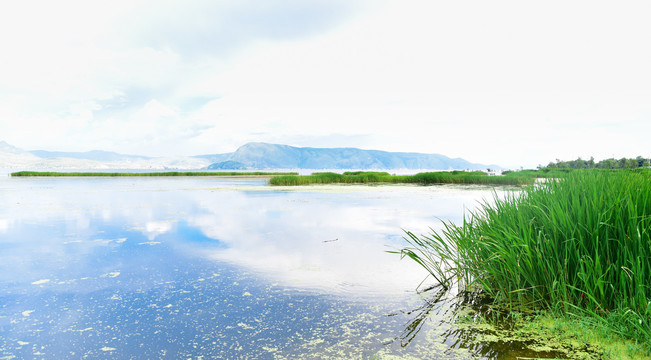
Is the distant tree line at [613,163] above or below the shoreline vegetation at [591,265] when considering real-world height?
above

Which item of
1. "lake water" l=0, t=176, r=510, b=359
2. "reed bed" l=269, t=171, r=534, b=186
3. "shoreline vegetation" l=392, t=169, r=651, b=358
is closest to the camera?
"shoreline vegetation" l=392, t=169, r=651, b=358

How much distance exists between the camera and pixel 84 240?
9070mm

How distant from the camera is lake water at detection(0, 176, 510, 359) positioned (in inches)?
138

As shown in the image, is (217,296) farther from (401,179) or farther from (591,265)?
(401,179)

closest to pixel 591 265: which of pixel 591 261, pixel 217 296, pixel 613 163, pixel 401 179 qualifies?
pixel 591 261

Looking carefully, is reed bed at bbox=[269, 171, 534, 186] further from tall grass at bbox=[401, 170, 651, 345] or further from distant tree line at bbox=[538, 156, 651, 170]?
tall grass at bbox=[401, 170, 651, 345]

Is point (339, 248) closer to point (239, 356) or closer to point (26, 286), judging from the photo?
point (239, 356)

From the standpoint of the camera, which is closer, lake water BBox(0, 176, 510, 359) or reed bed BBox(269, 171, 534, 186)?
lake water BBox(0, 176, 510, 359)

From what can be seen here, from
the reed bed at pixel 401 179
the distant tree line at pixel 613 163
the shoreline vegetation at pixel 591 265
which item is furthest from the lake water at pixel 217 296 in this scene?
the reed bed at pixel 401 179

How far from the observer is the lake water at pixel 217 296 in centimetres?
350

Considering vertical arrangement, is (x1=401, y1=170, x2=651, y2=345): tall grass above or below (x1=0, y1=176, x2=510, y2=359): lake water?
above

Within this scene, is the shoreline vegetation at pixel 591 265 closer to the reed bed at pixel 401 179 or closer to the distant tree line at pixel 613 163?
the distant tree line at pixel 613 163

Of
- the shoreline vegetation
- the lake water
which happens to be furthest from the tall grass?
the lake water

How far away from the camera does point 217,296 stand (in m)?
4.93
